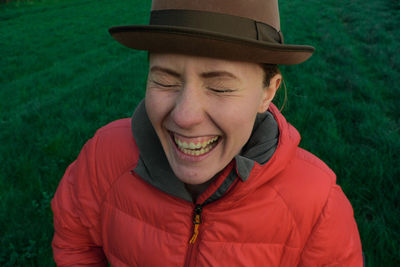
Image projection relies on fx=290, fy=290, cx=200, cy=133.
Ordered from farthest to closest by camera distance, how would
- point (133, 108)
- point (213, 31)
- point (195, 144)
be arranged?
point (133, 108) < point (195, 144) < point (213, 31)

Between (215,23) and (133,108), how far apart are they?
11.3ft

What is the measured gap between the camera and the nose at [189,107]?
3.78 feet

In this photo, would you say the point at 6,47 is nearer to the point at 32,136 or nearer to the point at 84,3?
the point at 32,136

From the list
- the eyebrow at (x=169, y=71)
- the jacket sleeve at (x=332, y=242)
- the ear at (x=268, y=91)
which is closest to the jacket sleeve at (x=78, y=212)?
the eyebrow at (x=169, y=71)

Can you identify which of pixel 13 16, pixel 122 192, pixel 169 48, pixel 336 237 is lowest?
pixel 336 237

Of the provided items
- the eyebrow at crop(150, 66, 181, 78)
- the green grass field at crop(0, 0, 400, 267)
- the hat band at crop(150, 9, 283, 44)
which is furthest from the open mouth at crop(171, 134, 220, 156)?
the green grass field at crop(0, 0, 400, 267)

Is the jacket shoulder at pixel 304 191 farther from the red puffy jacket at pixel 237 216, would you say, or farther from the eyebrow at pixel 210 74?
the eyebrow at pixel 210 74

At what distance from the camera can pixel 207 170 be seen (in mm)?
1314

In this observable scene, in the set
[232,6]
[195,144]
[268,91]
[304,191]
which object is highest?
[232,6]

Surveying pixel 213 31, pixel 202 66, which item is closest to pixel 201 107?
pixel 202 66

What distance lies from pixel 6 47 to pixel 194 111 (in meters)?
10.2

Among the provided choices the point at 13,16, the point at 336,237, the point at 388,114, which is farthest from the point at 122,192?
the point at 13,16

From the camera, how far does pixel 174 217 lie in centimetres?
142

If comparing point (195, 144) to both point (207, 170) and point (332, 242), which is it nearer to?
point (207, 170)
